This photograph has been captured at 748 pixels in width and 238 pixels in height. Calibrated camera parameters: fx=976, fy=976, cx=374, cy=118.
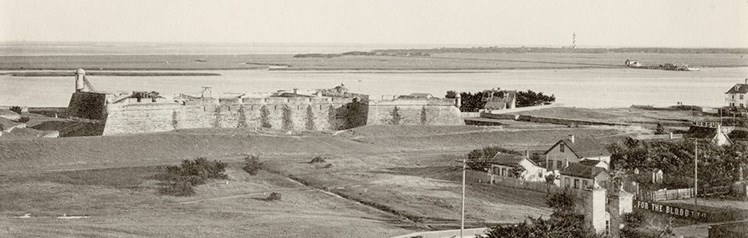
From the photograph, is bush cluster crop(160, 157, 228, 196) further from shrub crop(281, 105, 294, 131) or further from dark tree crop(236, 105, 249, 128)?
shrub crop(281, 105, 294, 131)

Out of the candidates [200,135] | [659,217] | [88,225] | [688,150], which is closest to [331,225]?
[88,225]

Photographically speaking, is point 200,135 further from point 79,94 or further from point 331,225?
point 331,225

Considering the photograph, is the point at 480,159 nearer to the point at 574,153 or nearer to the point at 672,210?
the point at 574,153

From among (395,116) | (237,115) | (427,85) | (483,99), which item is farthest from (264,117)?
(427,85)

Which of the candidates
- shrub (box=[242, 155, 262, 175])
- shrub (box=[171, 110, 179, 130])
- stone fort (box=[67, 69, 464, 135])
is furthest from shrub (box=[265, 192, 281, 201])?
shrub (box=[171, 110, 179, 130])

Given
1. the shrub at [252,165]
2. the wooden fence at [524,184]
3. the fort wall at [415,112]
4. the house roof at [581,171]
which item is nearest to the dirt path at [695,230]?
the house roof at [581,171]

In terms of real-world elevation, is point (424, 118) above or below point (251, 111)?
below
